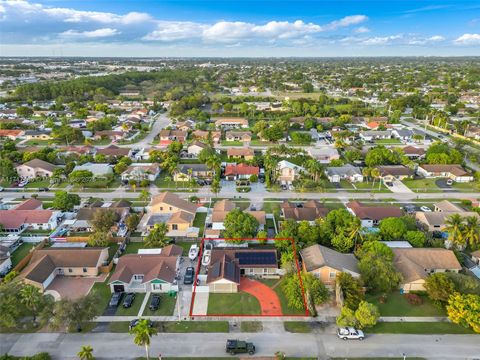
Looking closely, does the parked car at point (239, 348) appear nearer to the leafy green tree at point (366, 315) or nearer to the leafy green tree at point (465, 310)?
the leafy green tree at point (366, 315)

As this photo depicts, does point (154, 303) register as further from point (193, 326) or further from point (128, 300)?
point (193, 326)

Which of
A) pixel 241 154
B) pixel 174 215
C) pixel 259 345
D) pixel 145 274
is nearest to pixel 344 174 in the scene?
pixel 241 154

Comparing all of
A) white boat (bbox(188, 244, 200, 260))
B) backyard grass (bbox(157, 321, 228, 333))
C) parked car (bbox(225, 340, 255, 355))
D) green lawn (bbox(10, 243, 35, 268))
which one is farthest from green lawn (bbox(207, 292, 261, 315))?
green lawn (bbox(10, 243, 35, 268))

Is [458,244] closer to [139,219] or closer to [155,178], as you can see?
[139,219]

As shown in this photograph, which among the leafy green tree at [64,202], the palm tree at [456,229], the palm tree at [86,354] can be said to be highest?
the palm tree at [456,229]

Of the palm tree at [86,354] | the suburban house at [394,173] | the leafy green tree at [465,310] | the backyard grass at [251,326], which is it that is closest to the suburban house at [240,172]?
the suburban house at [394,173]
